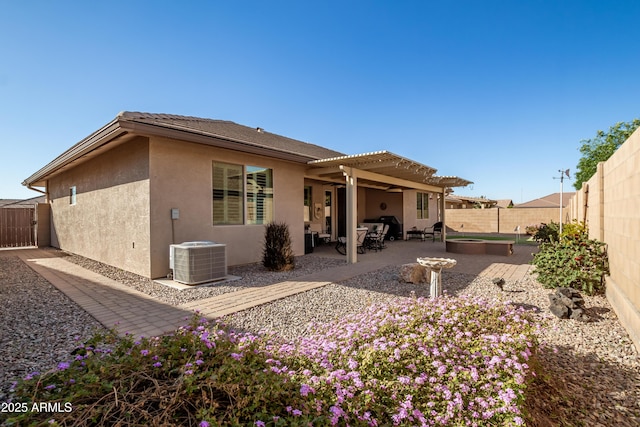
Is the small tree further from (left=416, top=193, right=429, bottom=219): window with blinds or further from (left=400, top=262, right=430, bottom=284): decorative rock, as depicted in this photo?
(left=400, top=262, right=430, bottom=284): decorative rock

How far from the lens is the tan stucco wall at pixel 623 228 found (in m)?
3.54

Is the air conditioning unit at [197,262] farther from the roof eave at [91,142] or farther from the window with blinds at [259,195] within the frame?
the roof eave at [91,142]

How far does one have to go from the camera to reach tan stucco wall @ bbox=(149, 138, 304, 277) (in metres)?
6.53

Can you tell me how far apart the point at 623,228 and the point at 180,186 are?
795 cm

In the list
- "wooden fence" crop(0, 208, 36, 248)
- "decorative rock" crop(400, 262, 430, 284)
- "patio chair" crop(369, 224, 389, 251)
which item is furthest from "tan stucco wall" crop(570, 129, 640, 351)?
"wooden fence" crop(0, 208, 36, 248)

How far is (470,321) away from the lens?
2.64 meters

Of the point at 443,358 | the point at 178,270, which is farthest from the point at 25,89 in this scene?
the point at 443,358

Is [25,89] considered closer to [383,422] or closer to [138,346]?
[138,346]

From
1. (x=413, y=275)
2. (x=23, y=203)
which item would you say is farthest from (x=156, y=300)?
(x=23, y=203)

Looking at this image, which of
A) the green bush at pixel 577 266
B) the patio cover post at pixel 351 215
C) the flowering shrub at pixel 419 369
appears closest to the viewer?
the flowering shrub at pixel 419 369

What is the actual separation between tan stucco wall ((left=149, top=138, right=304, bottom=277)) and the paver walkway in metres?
1.32

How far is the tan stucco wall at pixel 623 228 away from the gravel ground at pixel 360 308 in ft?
0.92

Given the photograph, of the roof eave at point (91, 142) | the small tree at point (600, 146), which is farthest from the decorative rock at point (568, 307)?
→ the small tree at point (600, 146)

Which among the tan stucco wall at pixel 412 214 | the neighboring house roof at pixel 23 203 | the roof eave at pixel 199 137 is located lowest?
the tan stucco wall at pixel 412 214
